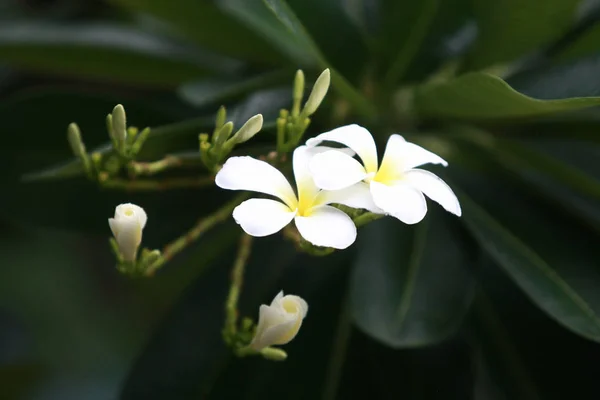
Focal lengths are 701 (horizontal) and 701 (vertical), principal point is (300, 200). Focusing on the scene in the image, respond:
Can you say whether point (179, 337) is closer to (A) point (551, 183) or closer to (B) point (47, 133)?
(B) point (47, 133)

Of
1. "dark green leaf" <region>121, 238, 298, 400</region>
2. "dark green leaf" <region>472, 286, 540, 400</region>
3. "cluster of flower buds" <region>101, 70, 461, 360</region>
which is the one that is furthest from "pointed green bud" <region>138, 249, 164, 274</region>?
"dark green leaf" <region>472, 286, 540, 400</region>

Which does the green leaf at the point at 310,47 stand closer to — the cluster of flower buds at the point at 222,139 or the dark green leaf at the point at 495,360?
the cluster of flower buds at the point at 222,139

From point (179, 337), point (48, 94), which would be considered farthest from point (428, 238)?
point (48, 94)

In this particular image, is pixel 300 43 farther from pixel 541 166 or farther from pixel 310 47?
pixel 541 166

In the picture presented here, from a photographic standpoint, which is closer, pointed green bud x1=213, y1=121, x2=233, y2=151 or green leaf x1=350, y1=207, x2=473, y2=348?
pointed green bud x1=213, y1=121, x2=233, y2=151

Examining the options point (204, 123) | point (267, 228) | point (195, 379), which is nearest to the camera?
point (267, 228)

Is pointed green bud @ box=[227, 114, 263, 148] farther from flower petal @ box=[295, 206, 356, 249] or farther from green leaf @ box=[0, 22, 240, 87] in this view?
green leaf @ box=[0, 22, 240, 87]

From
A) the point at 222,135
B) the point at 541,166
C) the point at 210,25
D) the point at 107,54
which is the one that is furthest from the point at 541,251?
the point at 107,54

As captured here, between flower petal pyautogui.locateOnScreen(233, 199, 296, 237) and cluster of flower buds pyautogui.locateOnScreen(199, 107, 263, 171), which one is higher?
cluster of flower buds pyautogui.locateOnScreen(199, 107, 263, 171)
